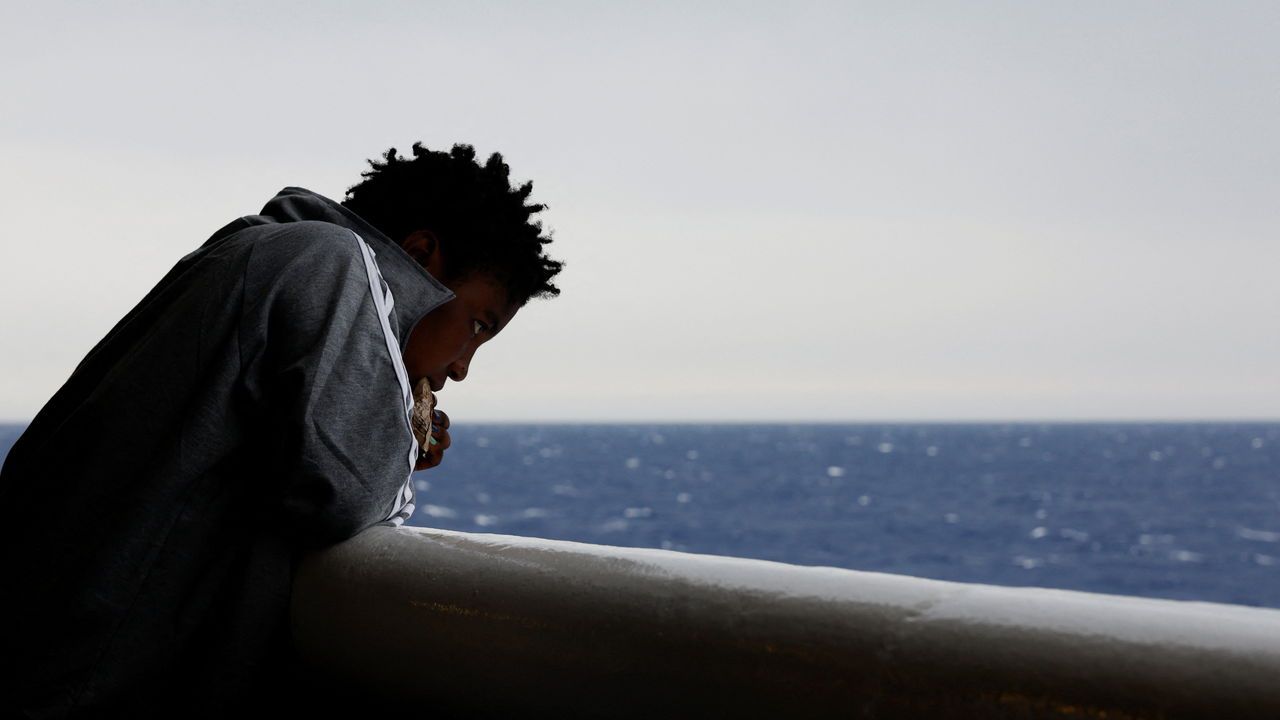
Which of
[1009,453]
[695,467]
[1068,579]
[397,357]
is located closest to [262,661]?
[397,357]

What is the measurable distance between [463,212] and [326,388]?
53cm

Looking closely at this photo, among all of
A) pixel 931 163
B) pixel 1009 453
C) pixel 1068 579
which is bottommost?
pixel 1068 579

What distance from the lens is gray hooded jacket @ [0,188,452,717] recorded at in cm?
114

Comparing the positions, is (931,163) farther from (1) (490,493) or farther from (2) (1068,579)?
(2) (1068,579)

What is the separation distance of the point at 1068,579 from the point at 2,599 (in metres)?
33.5

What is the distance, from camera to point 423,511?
38.3 meters

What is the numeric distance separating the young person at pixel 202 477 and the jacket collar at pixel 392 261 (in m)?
0.10

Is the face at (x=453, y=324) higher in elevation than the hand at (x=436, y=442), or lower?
higher

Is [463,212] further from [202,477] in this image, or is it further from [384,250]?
[202,477]

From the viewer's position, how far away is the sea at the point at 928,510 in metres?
32.9

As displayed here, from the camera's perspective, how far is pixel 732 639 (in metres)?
0.84

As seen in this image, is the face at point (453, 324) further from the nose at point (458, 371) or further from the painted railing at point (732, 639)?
the painted railing at point (732, 639)

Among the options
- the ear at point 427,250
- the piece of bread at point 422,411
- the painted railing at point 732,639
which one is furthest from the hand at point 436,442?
the painted railing at point 732,639

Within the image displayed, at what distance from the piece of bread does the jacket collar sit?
0.22 m
